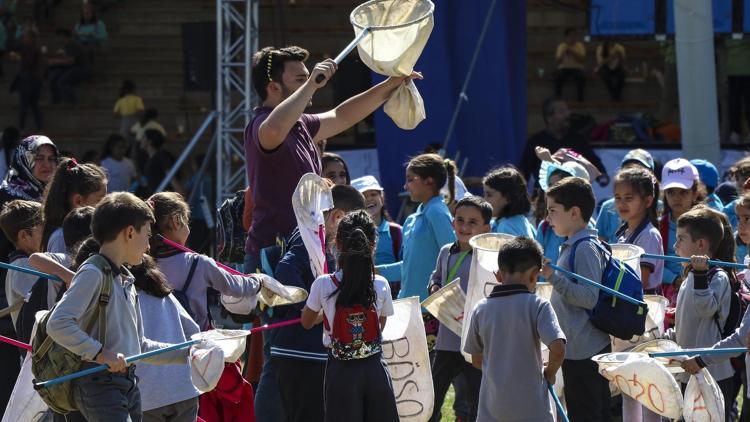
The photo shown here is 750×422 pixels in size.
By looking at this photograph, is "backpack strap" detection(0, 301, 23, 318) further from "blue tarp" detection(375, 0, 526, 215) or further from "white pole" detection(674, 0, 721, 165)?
"white pole" detection(674, 0, 721, 165)

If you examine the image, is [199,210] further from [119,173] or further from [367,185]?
[367,185]

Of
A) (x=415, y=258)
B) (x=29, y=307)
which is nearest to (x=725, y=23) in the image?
(x=415, y=258)

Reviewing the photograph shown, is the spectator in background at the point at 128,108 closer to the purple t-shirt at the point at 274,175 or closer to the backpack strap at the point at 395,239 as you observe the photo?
the backpack strap at the point at 395,239

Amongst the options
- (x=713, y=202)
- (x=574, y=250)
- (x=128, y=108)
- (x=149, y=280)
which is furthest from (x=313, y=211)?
(x=128, y=108)

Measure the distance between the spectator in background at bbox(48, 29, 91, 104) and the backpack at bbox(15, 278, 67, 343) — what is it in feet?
47.4

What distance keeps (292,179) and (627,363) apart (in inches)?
61.4

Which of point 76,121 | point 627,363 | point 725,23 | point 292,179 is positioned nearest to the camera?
point 627,363

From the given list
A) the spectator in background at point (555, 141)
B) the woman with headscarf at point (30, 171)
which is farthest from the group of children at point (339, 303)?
the spectator in background at point (555, 141)

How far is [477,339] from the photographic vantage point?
16.2 feet

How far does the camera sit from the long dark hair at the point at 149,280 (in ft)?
15.2

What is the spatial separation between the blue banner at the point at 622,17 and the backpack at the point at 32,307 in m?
8.29

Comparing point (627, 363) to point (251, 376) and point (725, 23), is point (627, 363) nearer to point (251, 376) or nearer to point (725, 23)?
point (251, 376)

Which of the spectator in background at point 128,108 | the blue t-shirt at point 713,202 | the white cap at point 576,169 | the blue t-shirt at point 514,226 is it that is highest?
the spectator in background at point 128,108

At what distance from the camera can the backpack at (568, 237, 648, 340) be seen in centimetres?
524
